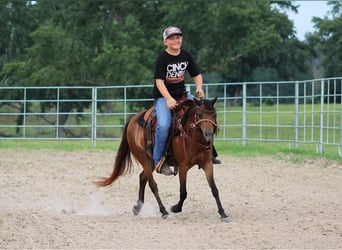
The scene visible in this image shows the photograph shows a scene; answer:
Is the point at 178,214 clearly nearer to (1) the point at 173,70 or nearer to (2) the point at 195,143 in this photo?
(2) the point at 195,143

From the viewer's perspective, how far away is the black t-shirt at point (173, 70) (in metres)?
8.04

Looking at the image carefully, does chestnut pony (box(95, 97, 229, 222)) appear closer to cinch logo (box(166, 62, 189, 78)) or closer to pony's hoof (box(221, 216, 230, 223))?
pony's hoof (box(221, 216, 230, 223))

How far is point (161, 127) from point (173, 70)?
2.28 ft

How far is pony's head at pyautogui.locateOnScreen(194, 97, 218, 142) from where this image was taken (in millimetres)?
7645

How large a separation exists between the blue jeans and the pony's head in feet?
1.35

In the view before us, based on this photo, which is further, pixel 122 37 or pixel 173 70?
pixel 122 37

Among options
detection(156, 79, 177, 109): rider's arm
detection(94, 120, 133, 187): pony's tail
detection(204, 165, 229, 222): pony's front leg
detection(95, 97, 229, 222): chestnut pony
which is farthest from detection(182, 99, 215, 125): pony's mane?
detection(94, 120, 133, 187): pony's tail

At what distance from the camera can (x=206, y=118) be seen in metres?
7.72

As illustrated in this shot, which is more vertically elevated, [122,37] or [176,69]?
[122,37]

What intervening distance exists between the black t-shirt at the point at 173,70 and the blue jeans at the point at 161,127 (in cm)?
14

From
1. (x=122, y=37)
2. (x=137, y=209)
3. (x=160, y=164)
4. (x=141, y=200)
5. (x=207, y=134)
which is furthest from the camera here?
(x=122, y=37)

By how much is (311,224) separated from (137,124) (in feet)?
8.82

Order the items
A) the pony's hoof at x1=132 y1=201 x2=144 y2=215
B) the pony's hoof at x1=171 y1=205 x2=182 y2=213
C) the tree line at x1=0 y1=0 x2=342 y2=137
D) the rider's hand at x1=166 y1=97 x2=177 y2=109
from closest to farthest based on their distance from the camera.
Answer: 1. the rider's hand at x1=166 y1=97 x2=177 y2=109
2. the pony's hoof at x1=171 y1=205 x2=182 y2=213
3. the pony's hoof at x1=132 y1=201 x2=144 y2=215
4. the tree line at x1=0 y1=0 x2=342 y2=137

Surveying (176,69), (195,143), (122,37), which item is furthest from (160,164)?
(122,37)
